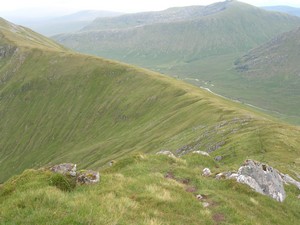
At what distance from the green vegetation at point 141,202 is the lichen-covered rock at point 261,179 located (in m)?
1.03

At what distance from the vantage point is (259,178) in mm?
29125

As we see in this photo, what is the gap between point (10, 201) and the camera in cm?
1783

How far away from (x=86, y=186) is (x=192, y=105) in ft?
360

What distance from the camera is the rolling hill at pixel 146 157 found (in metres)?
17.7

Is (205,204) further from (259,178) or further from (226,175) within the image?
(259,178)

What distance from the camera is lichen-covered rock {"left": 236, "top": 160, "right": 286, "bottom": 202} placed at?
2745cm

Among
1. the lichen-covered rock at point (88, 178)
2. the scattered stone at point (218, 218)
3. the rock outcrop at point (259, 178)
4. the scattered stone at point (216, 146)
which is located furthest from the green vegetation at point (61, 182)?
the scattered stone at point (216, 146)

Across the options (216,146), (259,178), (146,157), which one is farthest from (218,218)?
(216,146)

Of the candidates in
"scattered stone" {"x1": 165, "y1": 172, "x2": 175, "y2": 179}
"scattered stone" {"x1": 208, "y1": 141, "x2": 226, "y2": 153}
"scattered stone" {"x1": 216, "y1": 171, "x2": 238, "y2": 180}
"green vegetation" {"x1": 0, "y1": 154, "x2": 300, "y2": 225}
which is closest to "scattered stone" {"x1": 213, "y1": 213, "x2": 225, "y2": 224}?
"green vegetation" {"x1": 0, "y1": 154, "x2": 300, "y2": 225}

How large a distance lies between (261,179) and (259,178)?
18cm

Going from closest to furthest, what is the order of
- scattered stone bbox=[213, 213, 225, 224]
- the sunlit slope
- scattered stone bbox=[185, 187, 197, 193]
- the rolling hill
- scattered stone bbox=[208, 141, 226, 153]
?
the rolling hill, scattered stone bbox=[213, 213, 225, 224], scattered stone bbox=[185, 187, 197, 193], the sunlit slope, scattered stone bbox=[208, 141, 226, 153]

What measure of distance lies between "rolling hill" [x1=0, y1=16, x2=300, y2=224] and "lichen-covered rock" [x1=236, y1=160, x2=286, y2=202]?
3.41 ft

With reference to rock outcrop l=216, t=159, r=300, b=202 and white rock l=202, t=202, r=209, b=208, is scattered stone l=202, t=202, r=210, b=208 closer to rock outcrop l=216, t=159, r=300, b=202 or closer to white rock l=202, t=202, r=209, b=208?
white rock l=202, t=202, r=209, b=208

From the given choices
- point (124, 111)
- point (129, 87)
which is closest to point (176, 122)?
point (124, 111)
